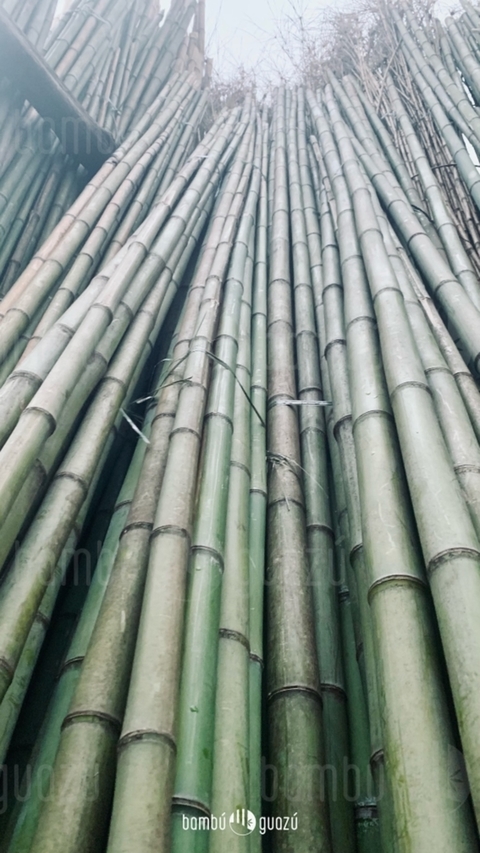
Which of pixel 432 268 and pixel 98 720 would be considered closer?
pixel 98 720

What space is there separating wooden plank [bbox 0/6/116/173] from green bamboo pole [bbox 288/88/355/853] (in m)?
1.17

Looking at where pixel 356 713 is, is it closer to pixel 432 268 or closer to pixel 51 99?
pixel 432 268

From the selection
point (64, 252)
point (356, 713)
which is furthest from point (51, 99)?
point (356, 713)

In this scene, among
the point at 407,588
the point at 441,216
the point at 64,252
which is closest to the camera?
the point at 407,588

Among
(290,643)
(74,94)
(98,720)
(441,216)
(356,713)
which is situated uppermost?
(74,94)

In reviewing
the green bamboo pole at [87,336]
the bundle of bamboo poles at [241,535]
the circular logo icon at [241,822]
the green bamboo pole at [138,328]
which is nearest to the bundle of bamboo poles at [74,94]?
the bundle of bamboo poles at [241,535]

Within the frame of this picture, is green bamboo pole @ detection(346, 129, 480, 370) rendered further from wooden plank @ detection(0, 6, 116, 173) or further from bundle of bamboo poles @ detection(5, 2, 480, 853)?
wooden plank @ detection(0, 6, 116, 173)

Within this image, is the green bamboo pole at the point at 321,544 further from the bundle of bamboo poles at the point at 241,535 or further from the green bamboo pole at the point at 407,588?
the green bamboo pole at the point at 407,588

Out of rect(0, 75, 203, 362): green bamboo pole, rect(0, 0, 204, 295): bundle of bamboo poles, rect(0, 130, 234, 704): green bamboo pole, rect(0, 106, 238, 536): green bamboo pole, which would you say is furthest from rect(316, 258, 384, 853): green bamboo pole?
rect(0, 0, 204, 295): bundle of bamboo poles

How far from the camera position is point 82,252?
2504mm

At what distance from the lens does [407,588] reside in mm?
1171

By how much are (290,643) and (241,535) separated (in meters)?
0.28

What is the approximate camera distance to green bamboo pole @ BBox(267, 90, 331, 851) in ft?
3.84

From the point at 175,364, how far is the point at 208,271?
27.6 inches
